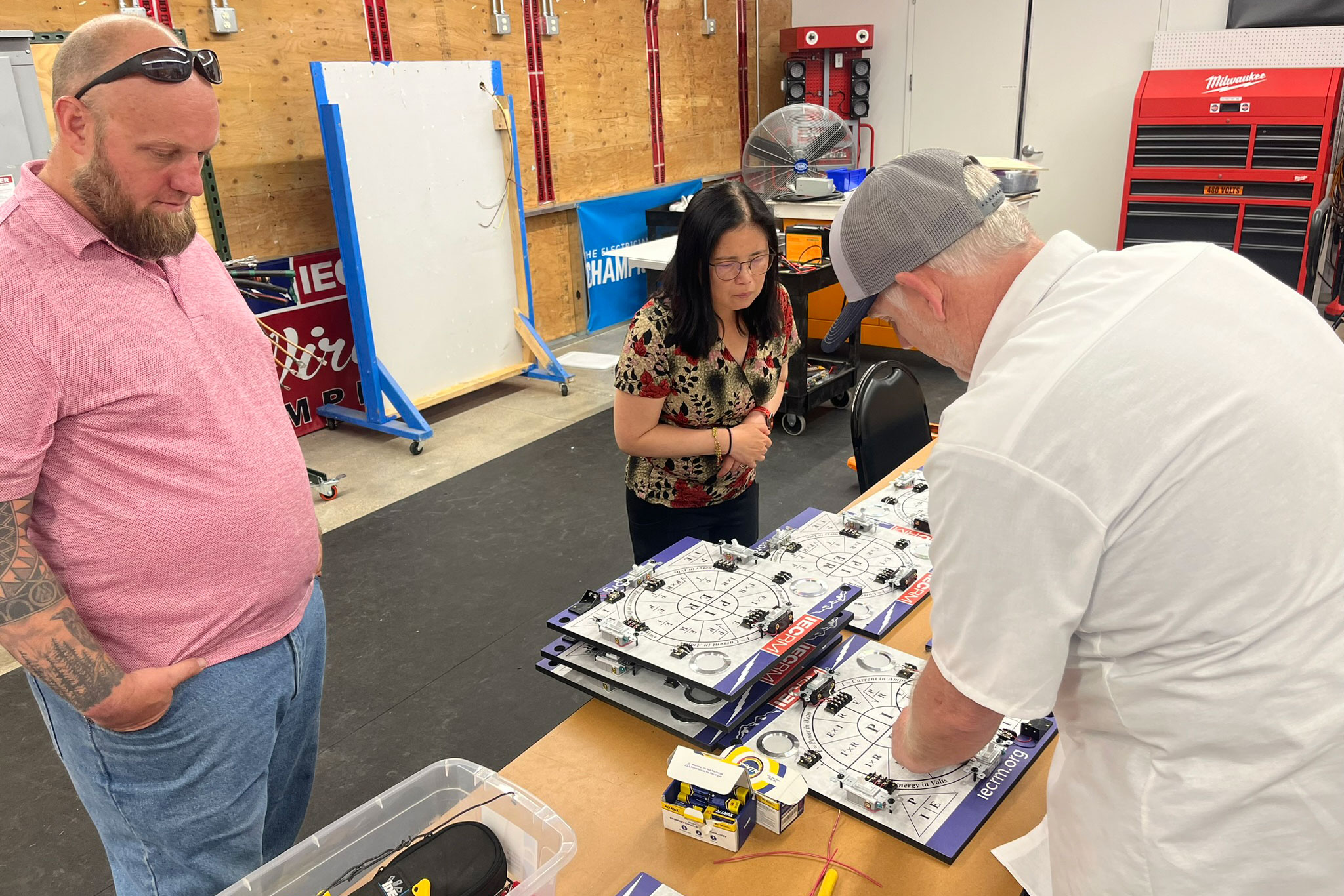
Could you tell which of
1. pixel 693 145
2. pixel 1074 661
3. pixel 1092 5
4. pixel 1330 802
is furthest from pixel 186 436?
pixel 1092 5

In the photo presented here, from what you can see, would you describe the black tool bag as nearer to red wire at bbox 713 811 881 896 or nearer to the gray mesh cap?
red wire at bbox 713 811 881 896

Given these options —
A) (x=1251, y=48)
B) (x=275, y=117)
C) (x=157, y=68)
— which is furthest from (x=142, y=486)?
(x=1251, y=48)

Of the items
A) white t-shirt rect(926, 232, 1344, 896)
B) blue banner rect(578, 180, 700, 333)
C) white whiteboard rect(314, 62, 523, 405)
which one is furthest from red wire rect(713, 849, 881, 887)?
blue banner rect(578, 180, 700, 333)

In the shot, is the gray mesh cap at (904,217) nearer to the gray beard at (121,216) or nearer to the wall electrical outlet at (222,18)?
the gray beard at (121,216)

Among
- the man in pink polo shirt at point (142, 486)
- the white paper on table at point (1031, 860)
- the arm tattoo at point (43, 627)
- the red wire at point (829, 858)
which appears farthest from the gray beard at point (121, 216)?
the white paper on table at point (1031, 860)

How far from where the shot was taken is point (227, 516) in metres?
1.27

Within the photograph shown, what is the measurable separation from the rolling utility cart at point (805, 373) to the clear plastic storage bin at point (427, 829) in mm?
3398

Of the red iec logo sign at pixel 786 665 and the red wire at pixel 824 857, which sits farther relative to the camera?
the red iec logo sign at pixel 786 665

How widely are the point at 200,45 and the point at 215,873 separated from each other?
382cm

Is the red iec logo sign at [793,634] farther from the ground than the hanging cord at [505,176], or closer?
closer

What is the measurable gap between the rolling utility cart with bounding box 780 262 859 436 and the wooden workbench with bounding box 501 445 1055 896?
129 inches

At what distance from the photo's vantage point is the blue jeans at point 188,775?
4.05 ft

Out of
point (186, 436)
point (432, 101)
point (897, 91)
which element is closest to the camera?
point (186, 436)

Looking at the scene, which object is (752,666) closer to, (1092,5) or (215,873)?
(215,873)
